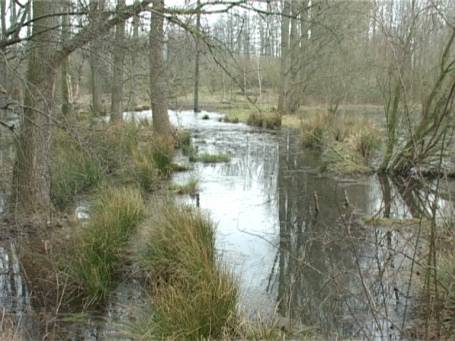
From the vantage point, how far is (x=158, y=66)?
25.7 ft

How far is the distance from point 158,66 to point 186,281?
4.09m

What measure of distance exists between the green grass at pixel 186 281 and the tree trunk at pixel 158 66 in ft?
6.16

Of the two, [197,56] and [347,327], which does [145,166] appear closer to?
[197,56]

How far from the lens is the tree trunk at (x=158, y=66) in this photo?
5.54 metres

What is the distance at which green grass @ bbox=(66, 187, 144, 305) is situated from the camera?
4895mm

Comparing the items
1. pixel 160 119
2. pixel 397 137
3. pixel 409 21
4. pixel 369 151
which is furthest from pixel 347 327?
pixel 160 119

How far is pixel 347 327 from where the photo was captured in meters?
4.31

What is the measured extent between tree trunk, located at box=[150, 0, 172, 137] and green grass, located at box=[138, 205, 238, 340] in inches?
73.9

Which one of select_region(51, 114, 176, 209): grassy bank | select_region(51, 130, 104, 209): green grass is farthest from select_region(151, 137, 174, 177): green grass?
select_region(51, 130, 104, 209): green grass

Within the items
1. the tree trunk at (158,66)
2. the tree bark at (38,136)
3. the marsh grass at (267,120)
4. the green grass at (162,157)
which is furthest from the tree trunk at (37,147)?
the marsh grass at (267,120)

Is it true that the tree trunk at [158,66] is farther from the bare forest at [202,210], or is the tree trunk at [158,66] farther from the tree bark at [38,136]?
the tree bark at [38,136]

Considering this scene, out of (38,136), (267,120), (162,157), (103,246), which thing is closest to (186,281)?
(103,246)

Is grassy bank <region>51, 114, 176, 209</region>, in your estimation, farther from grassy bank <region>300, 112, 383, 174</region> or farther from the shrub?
the shrub

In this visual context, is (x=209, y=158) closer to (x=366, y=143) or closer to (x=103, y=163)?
(x=366, y=143)
